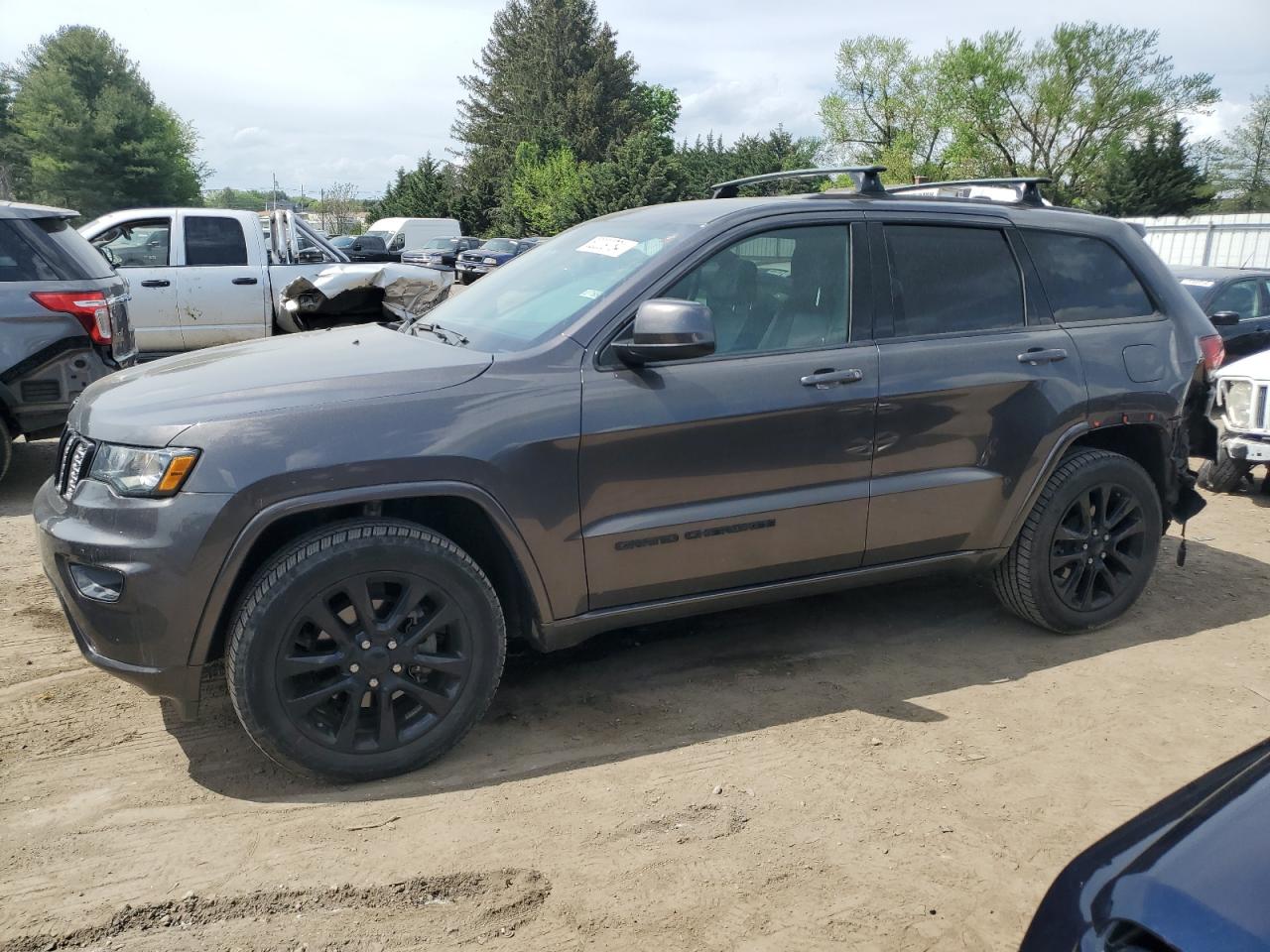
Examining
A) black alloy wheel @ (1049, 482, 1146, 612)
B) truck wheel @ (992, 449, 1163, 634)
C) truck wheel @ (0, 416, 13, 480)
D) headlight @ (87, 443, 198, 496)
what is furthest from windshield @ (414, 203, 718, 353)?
truck wheel @ (0, 416, 13, 480)

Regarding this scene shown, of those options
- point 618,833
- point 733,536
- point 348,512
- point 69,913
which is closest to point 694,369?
point 733,536

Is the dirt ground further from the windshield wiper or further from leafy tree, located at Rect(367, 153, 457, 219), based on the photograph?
leafy tree, located at Rect(367, 153, 457, 219)

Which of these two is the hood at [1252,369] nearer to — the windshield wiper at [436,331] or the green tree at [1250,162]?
the windshield wiper at [436,331]

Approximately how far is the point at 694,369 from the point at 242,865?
210cm

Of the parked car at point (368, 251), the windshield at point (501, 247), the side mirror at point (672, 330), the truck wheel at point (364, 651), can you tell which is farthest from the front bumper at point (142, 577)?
the windshield at point (501, 247)

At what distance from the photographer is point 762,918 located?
2.70 meters

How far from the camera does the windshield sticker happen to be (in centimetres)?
395

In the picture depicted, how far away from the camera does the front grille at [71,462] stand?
10.6ft

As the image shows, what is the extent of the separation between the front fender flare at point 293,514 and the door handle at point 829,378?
1.23 m

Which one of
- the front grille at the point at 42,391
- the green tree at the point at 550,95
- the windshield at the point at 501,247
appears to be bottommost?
the front grille at the point at 42,391

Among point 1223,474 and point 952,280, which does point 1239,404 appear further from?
point 952,280

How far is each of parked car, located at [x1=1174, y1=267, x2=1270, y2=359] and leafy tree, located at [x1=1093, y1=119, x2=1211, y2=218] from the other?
34.9 meters

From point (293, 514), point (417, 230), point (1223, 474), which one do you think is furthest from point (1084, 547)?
point (417, 230)

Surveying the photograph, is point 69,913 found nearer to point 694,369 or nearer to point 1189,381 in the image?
point 694,369
